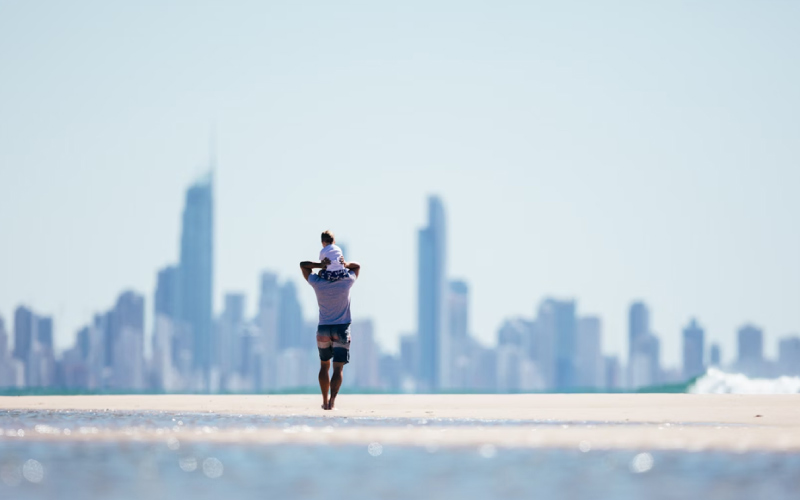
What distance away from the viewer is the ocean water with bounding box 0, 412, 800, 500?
7.20 meters

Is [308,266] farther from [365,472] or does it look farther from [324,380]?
[365,472]

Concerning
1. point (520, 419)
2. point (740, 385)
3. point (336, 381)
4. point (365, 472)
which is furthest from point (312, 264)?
point (740, 385)

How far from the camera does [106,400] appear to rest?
21.1 m

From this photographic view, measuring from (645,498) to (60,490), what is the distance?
3341 mm

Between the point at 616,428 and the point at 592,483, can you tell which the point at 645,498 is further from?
the point at 616,428

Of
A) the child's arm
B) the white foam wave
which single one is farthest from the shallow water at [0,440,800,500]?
the white foam wave

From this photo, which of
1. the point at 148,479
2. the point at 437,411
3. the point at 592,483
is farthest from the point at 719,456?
the point at 437,411

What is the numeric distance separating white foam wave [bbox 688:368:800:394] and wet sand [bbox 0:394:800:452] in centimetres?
509

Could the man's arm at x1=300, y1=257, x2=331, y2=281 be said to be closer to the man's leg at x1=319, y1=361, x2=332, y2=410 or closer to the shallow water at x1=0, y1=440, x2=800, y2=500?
the man's leg at x1=319, y1=361, x2=332, y2=410

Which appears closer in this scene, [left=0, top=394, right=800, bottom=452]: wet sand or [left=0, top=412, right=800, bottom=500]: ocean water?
[left=0, top=412, right=800, bottom=500]: ocean water

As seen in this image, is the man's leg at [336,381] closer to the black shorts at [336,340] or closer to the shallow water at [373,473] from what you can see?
the black shorts at [336,340]

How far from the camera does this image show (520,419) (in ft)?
48.8

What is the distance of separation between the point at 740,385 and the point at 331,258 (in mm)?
13176

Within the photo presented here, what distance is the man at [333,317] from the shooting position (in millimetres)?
17234
